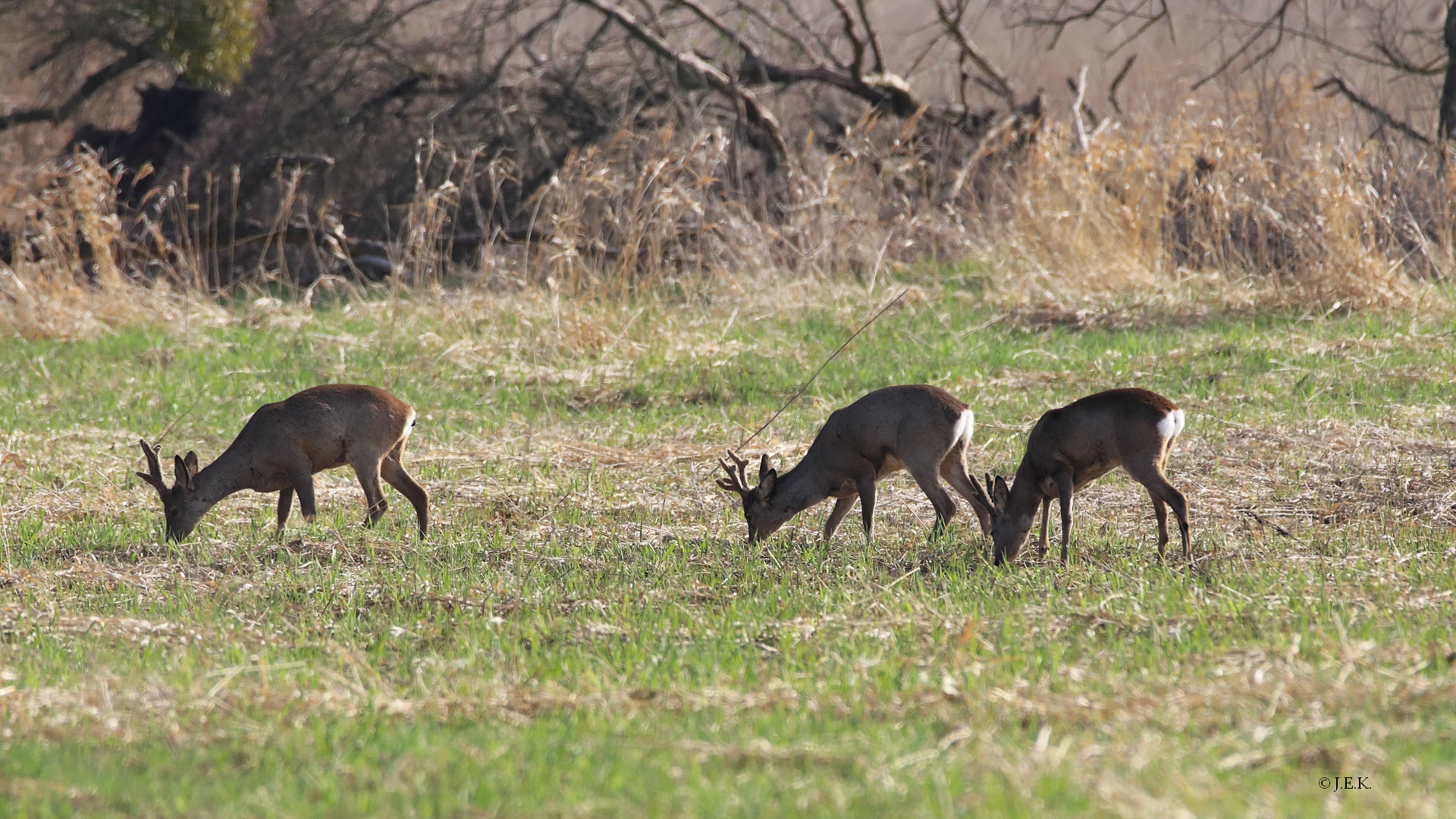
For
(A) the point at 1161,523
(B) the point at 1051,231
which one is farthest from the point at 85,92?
(A) the point at 1161,523

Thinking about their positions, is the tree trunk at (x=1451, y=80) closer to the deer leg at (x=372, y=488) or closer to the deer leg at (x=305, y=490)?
the deer leg at (x=372, y=488)

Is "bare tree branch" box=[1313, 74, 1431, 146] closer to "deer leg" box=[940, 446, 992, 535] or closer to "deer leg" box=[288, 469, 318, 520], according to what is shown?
"deer leg" box=[940, 446, 992, 535]

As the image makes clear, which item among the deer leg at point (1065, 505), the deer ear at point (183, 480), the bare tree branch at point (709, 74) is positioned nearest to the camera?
the deer leg at point (1065, 505)

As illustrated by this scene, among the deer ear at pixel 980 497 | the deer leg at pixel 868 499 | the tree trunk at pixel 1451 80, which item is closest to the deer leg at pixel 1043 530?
the deer ear at pixel 980 497

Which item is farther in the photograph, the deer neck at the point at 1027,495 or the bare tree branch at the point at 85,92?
the bare tree branch at the point at 85,92

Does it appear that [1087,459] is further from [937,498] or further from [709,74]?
[709,74]

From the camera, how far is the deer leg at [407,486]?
690cm

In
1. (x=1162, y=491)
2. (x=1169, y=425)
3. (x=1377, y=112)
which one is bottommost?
(x=1162, y=491)

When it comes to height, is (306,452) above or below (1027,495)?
below

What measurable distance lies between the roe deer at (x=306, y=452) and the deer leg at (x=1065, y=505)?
2999 millimetres

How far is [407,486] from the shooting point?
23.1ft

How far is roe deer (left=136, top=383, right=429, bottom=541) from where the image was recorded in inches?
271

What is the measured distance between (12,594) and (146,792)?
280 cm

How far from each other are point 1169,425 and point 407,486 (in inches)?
143
